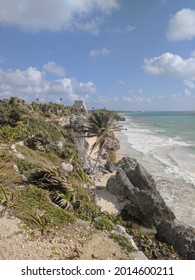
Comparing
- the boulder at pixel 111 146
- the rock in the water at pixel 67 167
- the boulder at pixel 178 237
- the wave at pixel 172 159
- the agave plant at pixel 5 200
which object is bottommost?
Result: the boulder at pixel 178 237

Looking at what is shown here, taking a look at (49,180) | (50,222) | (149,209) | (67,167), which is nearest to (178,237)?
(149,209)

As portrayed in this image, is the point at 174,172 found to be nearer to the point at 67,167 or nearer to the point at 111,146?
the point at 67,167

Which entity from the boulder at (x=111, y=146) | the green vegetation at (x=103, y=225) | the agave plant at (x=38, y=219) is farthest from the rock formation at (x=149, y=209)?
the boulder at (x=111, y=146)

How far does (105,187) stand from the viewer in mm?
20484

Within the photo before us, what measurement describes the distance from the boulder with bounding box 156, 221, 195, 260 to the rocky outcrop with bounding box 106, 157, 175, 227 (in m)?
1.43

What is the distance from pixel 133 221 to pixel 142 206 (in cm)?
108

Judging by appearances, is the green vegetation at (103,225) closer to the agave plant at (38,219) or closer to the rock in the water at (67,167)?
the agave plant at (38,219)

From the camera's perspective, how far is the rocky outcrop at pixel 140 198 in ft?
50.5

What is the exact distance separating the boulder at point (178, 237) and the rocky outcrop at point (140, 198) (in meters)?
1.43

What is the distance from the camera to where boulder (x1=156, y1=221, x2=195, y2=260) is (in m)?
12.3

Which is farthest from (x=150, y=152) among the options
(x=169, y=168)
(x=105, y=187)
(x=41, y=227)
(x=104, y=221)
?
(x=41, y=227)

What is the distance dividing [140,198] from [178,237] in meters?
3.98

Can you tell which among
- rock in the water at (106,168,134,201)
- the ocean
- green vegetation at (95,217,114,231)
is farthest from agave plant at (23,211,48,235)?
the ocean
